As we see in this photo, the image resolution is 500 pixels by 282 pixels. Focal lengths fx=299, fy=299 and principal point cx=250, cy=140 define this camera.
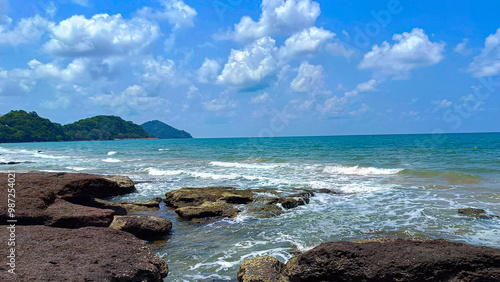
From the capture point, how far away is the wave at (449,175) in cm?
1859

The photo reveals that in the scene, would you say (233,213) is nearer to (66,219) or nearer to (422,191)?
(66,219)

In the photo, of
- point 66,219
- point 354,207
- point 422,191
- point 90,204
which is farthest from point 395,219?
point 90,204

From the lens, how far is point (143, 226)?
836 centimetres

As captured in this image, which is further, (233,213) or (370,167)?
(370,167)

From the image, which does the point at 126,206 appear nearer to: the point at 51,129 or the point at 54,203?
the point at 54,203

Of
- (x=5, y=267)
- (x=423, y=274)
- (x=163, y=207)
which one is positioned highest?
(x=5, y=267)

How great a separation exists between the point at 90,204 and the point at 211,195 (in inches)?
183

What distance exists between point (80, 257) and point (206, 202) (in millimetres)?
7561

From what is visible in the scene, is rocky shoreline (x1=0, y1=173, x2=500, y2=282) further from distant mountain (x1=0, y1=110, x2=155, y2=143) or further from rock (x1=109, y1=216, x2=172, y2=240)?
distant mountain (x1=0, y1=110, x2=155, y2=143)

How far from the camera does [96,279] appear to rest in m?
4.04

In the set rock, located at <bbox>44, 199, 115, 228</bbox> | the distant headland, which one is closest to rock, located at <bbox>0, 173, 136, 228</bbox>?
rock, located at <bbox>44, 199, 115, 228</bbox>

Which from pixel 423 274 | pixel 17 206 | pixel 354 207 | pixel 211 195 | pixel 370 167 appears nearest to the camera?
pixel 423 274

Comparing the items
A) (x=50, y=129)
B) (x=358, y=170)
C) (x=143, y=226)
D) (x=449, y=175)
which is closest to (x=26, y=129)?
(x=50, y=129)

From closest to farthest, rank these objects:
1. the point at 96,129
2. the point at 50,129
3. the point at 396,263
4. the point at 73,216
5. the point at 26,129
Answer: the point at 396,263, the point at 73,216, the point at 26,129, the point at 50,129, the point at 96,129
